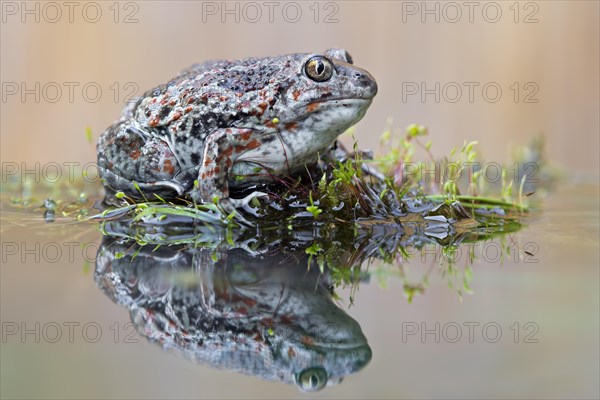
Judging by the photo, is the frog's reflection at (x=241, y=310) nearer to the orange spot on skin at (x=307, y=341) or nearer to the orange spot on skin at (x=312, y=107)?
the orange spot on skin at (x=307, y=341)

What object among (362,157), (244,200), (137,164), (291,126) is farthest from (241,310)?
(362,157)

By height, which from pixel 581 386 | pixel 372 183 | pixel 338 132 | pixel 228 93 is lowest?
pixel 581 386

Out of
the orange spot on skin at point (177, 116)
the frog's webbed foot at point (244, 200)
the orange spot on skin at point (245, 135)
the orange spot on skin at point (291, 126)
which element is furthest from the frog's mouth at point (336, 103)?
the orange spot on skin at point (177, 116)

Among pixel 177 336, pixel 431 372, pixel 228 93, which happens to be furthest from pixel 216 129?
pixel 431 372

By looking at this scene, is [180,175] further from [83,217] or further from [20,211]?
[20,211]

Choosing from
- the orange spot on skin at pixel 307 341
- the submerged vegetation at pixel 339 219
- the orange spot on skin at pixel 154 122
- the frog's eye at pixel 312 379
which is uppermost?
the orange spot on skin at pixel 154 122

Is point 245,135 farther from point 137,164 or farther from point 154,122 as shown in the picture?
point 137,164
